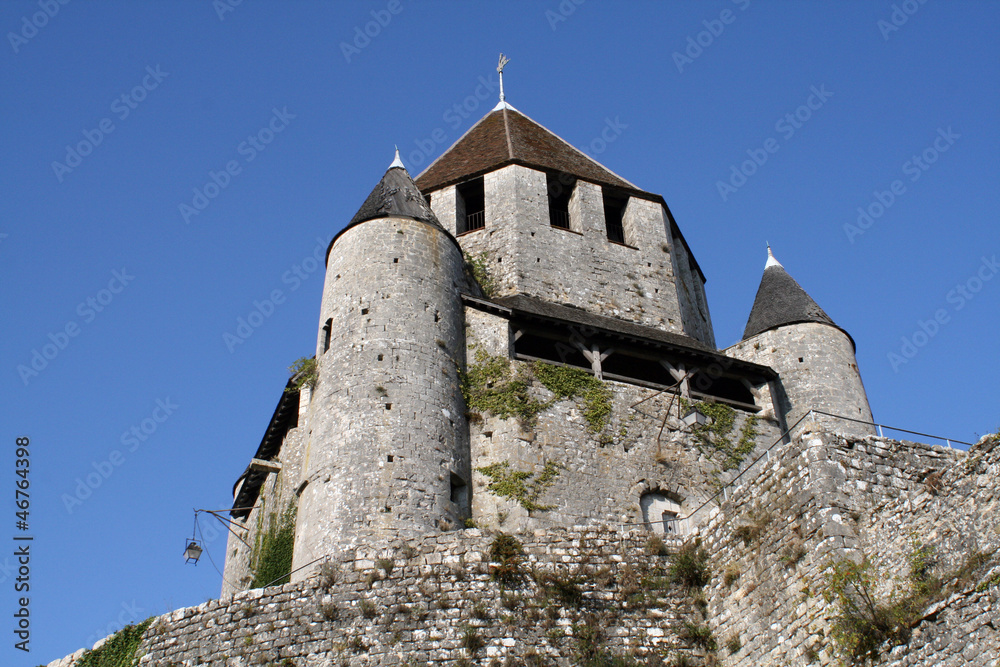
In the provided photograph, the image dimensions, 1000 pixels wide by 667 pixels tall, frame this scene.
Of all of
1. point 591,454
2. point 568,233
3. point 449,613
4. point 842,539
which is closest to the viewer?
point 842,539

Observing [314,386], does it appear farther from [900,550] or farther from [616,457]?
[900,550]

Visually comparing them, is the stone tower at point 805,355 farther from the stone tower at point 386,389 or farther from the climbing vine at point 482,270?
the stone tower at point 386,389

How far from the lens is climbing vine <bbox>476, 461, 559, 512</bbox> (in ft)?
55.0

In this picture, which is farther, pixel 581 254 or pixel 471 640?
pixel 581 254

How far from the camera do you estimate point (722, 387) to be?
2139 cm

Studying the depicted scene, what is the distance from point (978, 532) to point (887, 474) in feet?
7.59

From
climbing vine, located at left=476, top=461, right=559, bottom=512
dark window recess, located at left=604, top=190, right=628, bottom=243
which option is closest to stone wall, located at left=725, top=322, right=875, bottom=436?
dark window recess, located at left=604, top=190, right=628, bottom=243

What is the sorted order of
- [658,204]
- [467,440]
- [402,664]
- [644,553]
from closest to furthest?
[402,664] → [644,553] → [467,440] → [658,204]

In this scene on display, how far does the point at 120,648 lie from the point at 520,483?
22.3 ft

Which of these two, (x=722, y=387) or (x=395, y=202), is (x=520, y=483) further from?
(x=395, y=202)

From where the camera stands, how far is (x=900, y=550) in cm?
938

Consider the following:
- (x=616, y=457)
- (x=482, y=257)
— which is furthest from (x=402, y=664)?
(x=482, y=257)

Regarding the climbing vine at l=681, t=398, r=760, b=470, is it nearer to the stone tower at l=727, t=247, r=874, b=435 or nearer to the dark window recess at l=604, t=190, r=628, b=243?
the stone tower at l=727, t=247, r=874, b=435

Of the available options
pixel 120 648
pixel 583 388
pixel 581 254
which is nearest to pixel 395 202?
pixel 581 254
